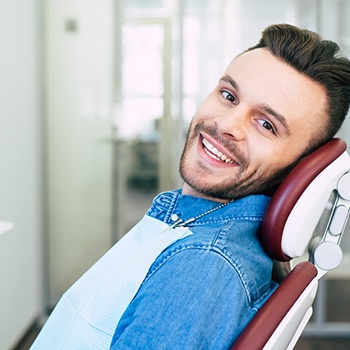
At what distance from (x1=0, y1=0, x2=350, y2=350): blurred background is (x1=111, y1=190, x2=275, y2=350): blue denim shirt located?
2.09 metres

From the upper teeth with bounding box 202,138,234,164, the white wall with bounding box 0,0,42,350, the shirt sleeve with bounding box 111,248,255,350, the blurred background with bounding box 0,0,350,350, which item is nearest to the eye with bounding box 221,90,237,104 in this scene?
the upper teeth with bounding box 202,138,234,164

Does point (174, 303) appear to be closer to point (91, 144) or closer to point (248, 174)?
point (248, 174)

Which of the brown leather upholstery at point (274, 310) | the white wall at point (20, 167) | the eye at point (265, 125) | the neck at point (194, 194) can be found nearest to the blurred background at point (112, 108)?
the white wall at point (20, 167)

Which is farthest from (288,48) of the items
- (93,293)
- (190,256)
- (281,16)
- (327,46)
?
(281,16)

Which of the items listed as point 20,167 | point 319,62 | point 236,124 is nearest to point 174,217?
point 236,124

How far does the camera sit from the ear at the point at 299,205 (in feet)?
2.79

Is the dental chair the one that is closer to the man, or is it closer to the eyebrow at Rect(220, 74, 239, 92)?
the man

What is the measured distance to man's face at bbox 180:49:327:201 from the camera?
925mm

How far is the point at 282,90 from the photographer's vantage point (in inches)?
36.1

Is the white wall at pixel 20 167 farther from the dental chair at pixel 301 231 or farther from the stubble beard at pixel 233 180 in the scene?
the dental chair at pixel 301 231

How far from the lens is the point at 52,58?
2859mm

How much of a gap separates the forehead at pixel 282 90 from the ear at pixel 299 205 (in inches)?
3.5

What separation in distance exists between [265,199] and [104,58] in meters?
2.14

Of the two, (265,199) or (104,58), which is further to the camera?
(104,58)
